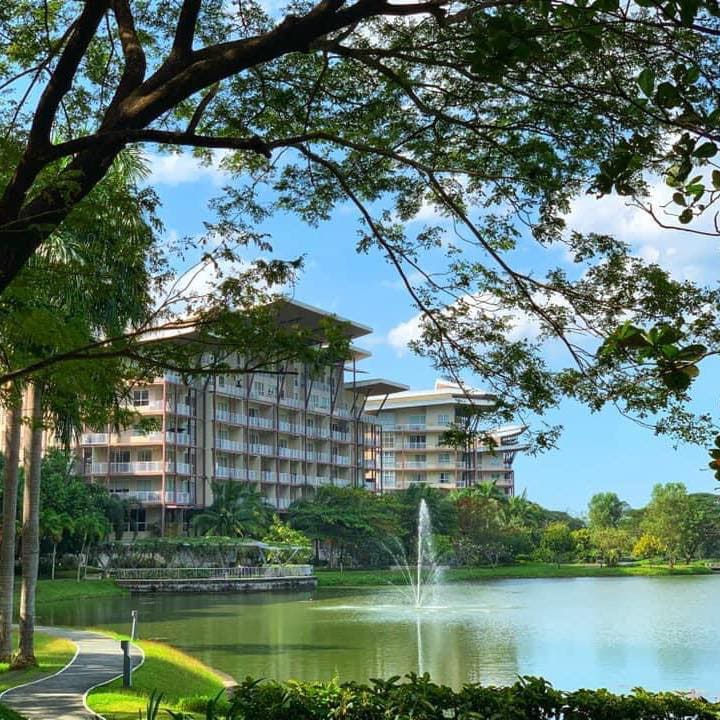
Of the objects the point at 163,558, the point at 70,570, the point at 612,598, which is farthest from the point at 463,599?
the point at 70,570

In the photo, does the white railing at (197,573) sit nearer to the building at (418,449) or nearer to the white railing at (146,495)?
the white railing at (146,495)

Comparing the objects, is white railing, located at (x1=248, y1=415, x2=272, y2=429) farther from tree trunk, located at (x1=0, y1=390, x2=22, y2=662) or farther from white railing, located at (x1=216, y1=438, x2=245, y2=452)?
tree trunk, located at (x1=0, y1=390, x2=22, y2=662)

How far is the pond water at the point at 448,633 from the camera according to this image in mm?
16953

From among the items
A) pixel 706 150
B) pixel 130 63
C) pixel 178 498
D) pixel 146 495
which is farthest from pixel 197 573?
pixel 706 150

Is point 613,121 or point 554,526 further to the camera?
point 554,526

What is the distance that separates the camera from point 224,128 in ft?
22.9

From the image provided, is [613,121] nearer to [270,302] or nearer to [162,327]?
[270,302]

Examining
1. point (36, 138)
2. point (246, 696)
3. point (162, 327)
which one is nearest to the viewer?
point (36, 138)

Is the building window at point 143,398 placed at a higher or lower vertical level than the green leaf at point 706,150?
higher

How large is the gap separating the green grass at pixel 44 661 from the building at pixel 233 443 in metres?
27.9

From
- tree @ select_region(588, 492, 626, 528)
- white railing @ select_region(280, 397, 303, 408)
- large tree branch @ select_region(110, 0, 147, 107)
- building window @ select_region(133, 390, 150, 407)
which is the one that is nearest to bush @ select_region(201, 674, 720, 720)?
large tree branch @ select_region(110, 0, 147, 107)

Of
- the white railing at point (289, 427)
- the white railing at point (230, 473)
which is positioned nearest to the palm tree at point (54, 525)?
the white railing at point (230, 473)

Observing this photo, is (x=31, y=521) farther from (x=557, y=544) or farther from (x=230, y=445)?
(x=557, y=544)

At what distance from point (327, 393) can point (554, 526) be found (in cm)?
1886
